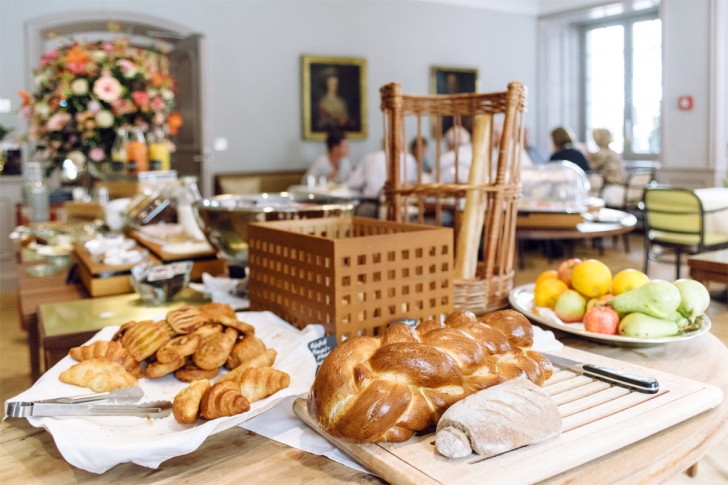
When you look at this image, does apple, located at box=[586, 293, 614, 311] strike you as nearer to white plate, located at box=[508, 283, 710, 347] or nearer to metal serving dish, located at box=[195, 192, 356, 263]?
white plate, located at box=[508, 283, 710, 347]

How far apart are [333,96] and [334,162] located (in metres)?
1.03

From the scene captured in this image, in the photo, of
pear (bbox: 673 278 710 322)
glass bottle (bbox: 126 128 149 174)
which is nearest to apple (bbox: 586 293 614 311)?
pear (bbox: 673 278 710 322)

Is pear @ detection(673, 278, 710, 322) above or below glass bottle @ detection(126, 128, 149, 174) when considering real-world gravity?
below

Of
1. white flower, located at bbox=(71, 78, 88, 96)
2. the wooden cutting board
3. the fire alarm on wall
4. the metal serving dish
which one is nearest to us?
the wooden cutting board

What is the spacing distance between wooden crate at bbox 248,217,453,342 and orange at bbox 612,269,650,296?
347 mm

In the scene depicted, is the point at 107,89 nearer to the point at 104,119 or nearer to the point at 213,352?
the point at 104,119

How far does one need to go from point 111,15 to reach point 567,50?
6596 millimetres

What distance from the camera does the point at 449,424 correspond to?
73cm

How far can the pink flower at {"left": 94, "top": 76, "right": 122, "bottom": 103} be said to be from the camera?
3139mm

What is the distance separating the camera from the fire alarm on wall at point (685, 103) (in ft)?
25.1

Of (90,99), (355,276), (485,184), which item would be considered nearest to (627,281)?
(485,184)

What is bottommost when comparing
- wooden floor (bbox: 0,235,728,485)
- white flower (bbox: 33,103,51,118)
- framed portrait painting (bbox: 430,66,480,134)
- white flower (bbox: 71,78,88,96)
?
wooden floor (bbox: 0,235,728,485)

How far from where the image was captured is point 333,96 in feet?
26.8

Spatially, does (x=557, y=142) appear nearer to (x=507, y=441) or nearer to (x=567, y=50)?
(x=567, y=50)
